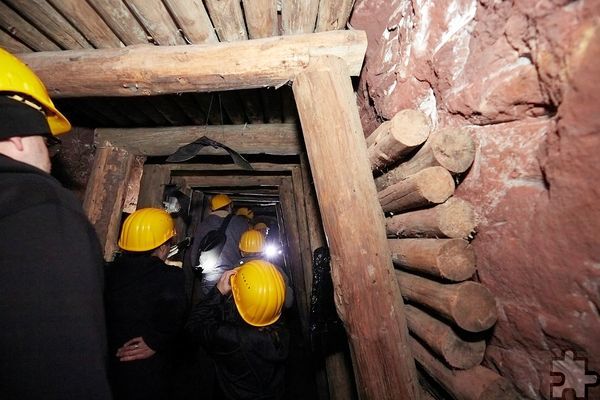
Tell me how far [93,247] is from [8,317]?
0.36 meters

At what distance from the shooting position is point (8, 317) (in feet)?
3.36

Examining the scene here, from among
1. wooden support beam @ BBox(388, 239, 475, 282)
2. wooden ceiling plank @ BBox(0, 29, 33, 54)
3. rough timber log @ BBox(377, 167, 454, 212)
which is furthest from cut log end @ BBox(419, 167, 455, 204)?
wooden ceiling plank @ BBox(0, 29, 33, 54)

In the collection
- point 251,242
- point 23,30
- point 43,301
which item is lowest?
point 43,301

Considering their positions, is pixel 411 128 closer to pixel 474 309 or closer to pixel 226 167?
pixel 474 309

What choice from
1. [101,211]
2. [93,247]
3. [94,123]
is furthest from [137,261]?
[94,123]

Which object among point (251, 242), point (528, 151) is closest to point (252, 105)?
point (528, 151)

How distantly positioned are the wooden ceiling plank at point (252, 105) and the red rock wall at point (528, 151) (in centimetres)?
181

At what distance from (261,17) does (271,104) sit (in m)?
1.28

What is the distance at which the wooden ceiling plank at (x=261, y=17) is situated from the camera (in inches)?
74.2

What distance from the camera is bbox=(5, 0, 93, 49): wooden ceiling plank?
1967mm

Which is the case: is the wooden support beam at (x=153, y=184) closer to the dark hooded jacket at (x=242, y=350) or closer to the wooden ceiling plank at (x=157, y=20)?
the dark hooded jacket at (x=242, y=350)

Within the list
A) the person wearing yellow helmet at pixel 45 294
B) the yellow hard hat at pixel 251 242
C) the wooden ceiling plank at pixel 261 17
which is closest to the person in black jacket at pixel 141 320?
the person wearing yellow helmet at pixel 45 294

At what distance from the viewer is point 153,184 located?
462 centimetres

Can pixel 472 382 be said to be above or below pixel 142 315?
below
